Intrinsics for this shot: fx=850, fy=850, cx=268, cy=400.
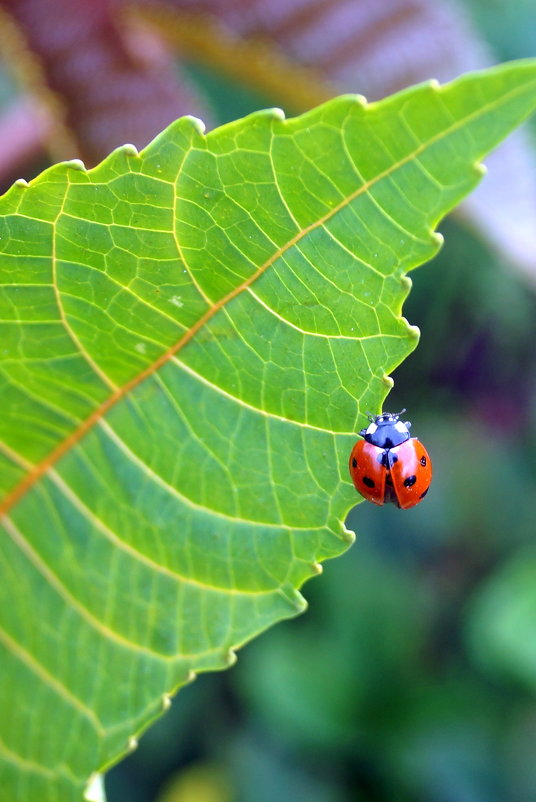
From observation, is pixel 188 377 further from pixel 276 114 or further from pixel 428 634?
pixel 428 634

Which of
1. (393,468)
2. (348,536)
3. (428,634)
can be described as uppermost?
(428,634)

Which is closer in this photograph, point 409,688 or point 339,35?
point 339,35

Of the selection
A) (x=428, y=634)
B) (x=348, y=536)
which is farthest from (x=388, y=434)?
(x=428, y=634)

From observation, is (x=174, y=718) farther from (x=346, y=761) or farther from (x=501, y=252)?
(x=501, y=252)

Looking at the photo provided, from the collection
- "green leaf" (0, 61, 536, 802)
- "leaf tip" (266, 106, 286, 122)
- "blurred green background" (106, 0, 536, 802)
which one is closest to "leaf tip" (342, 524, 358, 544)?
"green leaf" (0, 61, 536, 802)

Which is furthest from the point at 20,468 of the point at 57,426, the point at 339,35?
the point at 339,35

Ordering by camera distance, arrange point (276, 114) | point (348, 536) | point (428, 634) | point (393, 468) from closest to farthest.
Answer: point (276, 114) → point (348, 536) → point (393, 468) → point (428, 634)

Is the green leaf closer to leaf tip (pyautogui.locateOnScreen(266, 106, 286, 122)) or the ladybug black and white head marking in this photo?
leaf tip (pyautogui.locateOnScreen(266, 106, 286, 122))
